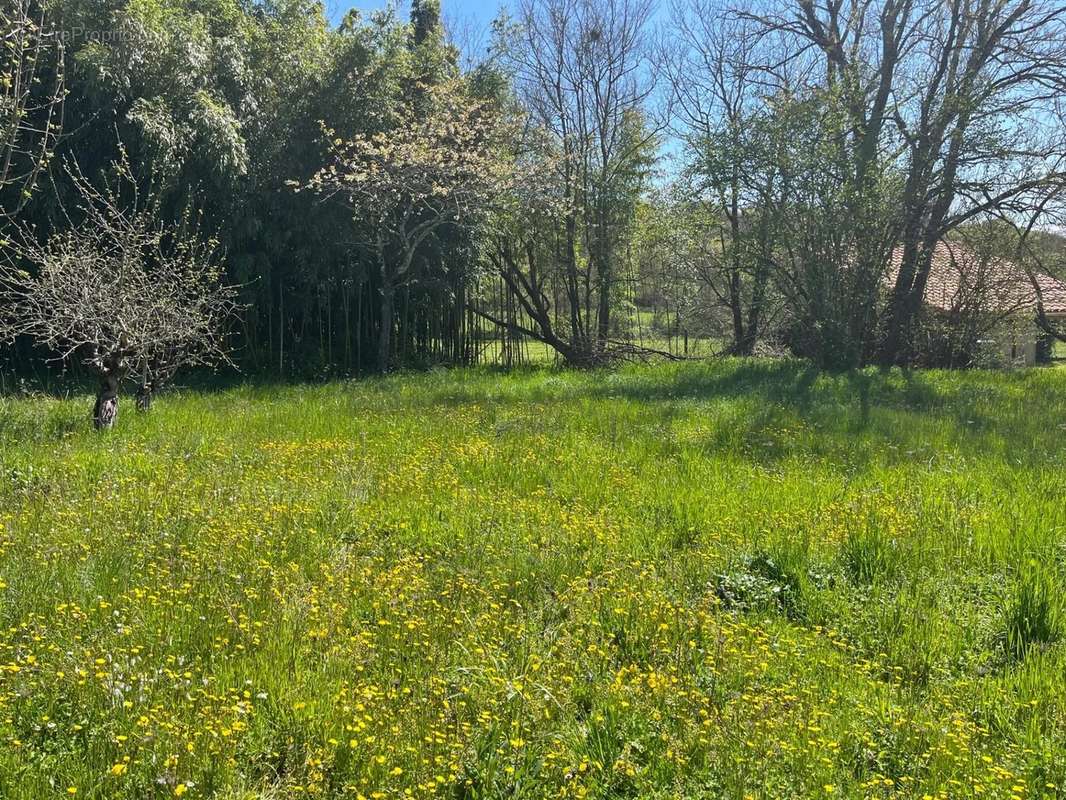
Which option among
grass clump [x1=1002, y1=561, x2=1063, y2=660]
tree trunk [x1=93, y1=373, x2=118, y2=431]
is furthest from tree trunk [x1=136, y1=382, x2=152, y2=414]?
grass clump [x1=1002, y1=561, x2=1063, y2=660]

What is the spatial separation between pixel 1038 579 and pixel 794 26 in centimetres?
1535

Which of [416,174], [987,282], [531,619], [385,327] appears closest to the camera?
[531,619]

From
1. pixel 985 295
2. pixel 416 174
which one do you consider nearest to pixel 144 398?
pixel 416 174

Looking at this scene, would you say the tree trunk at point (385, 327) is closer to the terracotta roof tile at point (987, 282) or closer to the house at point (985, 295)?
the house at point (985, 295)

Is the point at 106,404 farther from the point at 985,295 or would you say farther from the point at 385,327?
the point at 985,295

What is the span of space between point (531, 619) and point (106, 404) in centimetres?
608

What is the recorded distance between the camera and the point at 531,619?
3559 millimetres

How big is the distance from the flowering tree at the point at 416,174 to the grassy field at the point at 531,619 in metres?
7.00

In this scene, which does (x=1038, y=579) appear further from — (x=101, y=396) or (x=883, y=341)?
(x=883, y=341)

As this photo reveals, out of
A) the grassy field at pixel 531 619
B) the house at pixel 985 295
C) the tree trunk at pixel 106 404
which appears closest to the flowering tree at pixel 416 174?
the tree trunk at pixel 106 404

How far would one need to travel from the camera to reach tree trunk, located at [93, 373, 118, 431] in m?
7.44

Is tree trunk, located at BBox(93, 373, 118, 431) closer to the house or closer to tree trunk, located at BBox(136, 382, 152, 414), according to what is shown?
tree trunk, located at BBox(136, 382, 152, 414)

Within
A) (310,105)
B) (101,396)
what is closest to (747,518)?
(101,396)

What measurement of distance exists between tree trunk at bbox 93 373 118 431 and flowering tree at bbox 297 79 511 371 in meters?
5.33
